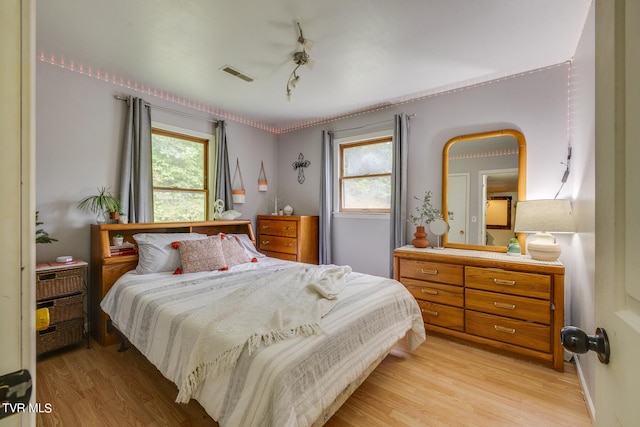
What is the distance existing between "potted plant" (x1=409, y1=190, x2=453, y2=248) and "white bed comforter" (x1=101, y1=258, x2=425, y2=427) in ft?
3.12

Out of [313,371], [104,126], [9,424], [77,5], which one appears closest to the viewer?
[9,424]

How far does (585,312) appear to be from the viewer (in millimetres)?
1940

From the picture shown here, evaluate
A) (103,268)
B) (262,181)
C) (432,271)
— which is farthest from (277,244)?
(432,271)

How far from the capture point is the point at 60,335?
7.55 feet

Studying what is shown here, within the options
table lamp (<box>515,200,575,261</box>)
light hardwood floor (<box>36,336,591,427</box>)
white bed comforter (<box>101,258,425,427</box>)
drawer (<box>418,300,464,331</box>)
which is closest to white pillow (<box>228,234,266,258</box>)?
white bed comforter (<box>101,258,425,427</box>)

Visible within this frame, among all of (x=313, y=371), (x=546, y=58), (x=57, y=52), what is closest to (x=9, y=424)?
(x=313, y=371)

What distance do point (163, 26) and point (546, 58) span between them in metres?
3.18

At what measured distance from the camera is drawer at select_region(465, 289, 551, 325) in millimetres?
2199

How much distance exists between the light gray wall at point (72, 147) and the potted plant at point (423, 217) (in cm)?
335

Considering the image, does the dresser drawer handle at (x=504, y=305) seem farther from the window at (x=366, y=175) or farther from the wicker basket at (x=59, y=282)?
the wicker basket at (x=59, y=282)

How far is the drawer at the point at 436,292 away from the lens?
2.58 metres

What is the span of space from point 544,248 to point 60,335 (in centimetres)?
419

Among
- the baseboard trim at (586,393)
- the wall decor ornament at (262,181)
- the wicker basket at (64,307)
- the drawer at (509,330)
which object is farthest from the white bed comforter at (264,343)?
the wall decor ornament at (262,181)

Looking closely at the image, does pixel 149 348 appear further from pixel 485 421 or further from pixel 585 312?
pixel 585 312
